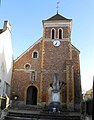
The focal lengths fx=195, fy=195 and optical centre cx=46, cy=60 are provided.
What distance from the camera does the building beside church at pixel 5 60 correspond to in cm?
2400

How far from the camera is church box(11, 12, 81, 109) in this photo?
25.9 meters

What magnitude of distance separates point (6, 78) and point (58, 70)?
709 cm

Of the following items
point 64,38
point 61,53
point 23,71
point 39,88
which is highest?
point 64,38

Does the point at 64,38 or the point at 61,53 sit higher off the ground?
the point at 64,38

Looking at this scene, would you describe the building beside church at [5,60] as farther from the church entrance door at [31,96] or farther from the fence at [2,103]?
the fence at [2,103]

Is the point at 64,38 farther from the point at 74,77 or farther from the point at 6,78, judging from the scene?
the point at 6,78

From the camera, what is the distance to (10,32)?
93.9 ft

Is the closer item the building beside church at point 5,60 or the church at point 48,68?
the building beside church at point 5,60

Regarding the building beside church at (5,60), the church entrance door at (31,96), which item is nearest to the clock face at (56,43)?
the building beside church at (5,60)

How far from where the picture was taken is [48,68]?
1066 inches

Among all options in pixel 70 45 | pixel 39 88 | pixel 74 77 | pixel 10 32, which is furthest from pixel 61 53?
pixel 10 32

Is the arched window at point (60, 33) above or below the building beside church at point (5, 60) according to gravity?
above

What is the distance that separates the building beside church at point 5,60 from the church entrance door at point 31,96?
2.86m

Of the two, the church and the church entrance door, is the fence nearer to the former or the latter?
→ the church
